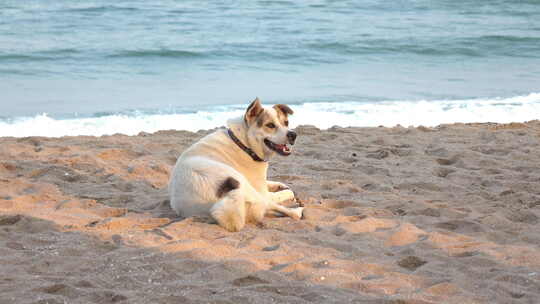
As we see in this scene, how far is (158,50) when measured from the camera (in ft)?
71.0

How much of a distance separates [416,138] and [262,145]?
4.25m

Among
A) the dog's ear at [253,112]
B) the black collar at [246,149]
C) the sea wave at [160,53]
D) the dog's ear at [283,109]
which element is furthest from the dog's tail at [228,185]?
the sea wave at [160,53]

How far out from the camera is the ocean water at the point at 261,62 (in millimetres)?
13672

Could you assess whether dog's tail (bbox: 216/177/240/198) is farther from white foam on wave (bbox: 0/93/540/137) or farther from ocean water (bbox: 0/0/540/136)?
ocean water (bbox: 0/0/540/136)

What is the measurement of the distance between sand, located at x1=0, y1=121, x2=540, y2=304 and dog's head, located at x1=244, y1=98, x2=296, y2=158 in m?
0.68

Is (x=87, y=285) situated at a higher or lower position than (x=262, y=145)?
lower

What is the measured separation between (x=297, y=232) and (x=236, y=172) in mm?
777

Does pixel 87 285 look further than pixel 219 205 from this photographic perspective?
No

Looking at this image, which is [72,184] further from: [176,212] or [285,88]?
[285,88]

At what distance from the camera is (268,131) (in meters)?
6.36

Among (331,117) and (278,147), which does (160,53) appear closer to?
(331,117)

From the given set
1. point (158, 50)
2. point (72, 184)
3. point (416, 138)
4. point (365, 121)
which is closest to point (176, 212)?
point (72, 184)

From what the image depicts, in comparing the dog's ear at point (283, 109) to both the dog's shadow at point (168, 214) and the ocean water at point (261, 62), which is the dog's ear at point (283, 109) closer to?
the dog's shadow at point (168, 214)

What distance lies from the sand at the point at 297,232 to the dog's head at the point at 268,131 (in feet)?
2.24
